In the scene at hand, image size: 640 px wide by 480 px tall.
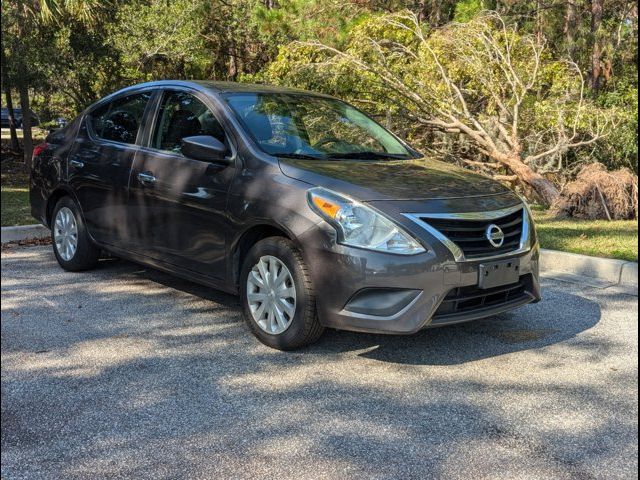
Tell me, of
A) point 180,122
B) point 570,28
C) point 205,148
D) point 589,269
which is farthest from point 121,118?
point 570,28

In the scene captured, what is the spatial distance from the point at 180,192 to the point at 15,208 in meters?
6.39

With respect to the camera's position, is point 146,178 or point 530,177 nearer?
point 146,178

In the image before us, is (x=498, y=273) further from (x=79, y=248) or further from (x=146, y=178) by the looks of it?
(x=79, y=248)

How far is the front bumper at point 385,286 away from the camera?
3.85m

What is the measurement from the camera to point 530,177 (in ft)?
37.2

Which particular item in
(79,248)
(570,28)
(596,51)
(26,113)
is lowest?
(79,248)

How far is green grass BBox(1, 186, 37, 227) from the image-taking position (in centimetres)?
864

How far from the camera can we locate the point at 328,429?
10.6ft

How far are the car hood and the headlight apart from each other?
0.09 metres

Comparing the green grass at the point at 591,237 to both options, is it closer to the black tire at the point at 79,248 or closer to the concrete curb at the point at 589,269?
the concrete curb at the point at 589,269

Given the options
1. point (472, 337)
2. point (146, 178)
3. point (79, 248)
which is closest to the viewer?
point (472, 337)

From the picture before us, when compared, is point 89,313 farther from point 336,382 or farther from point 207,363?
point 336,382

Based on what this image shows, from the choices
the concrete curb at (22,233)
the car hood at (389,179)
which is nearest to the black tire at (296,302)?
the car hood at (389,179)

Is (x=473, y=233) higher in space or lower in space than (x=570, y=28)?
lower
